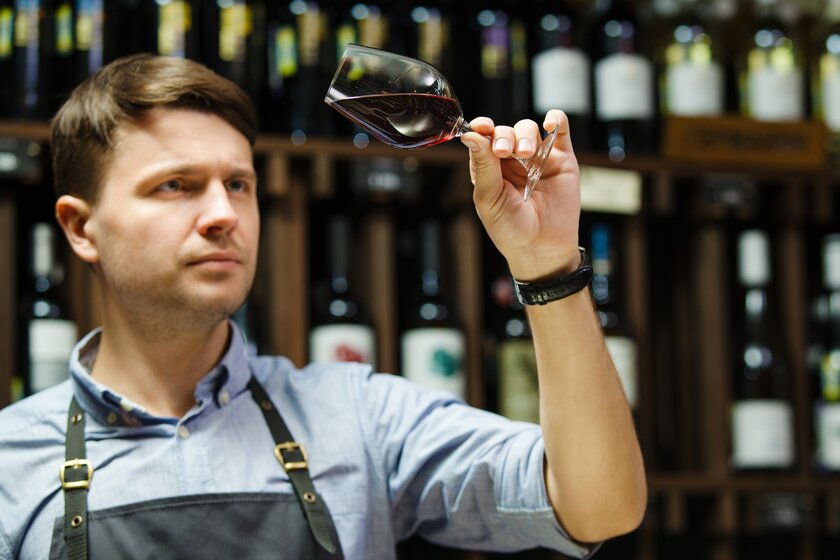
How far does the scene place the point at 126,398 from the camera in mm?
1259

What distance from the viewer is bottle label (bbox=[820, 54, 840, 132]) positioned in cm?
203

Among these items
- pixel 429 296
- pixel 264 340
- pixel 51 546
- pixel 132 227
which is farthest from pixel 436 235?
pixel 51 546

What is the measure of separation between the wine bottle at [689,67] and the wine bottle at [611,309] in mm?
259

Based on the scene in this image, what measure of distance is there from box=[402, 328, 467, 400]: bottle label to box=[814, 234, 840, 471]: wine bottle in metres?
0.66

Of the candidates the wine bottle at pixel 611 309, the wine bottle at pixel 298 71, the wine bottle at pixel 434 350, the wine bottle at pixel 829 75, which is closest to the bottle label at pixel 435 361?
the wine bottle at pixel 434 350

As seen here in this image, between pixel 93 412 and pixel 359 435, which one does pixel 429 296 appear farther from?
pixel 93 412

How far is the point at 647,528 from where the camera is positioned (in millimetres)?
1763

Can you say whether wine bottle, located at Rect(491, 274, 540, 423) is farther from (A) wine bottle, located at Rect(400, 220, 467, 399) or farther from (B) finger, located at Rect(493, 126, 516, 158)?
(B) finger, located at Rect(493, 126, 516, 158)

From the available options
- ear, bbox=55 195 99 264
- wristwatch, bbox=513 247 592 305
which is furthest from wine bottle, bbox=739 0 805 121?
ear, bbox=55 195 99 264

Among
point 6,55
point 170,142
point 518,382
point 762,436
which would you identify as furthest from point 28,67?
point 762,436

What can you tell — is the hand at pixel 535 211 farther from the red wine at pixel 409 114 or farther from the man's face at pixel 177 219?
the man's face at pixel 177 219

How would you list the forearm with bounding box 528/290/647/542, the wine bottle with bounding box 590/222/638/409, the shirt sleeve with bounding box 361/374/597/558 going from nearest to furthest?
1. the forearm with bounding box 528/290/647/542
2. the shirt sleeve with bounding box 361/374/597/558
3. the wine bottle with bounding box 590/222/638/409

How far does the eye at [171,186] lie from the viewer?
126 centimetres

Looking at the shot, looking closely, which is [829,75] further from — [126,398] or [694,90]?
[126,398]
